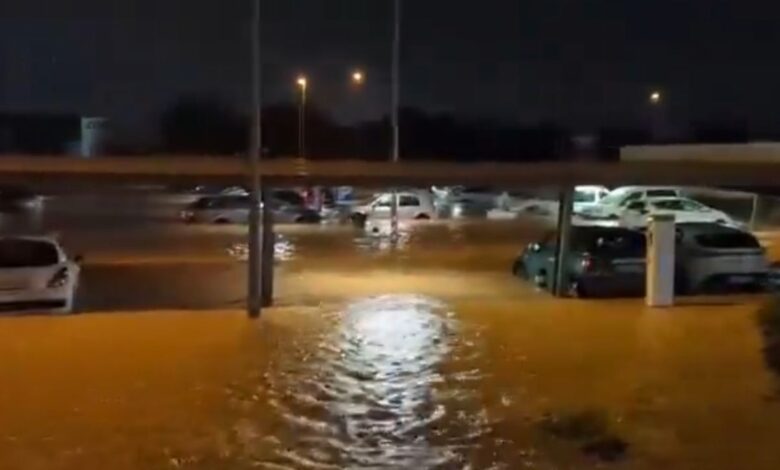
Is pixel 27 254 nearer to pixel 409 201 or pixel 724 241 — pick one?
pixel 724 241

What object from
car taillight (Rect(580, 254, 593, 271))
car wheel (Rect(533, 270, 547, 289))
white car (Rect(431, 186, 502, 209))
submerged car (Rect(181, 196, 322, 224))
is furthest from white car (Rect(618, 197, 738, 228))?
car taillight (Rect(580, 254, 593, 271))

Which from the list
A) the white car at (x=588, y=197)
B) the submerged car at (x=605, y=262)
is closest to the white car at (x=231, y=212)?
the white car at (x=588, y=197)

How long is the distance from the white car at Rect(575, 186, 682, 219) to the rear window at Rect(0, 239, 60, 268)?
83.4 feet

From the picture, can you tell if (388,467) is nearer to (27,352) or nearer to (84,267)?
(27,352)

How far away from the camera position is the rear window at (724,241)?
2486 centimetres

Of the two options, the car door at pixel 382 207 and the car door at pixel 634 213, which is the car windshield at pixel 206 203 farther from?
the car door at pixel 634 213

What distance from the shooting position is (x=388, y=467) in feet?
36.7

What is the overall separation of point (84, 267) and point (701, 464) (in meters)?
21.2

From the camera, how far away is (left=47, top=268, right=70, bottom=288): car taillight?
21197mm

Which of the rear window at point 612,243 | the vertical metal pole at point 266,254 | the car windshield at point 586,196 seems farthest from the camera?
the car windshield at point 586,196

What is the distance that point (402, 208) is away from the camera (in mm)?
48125

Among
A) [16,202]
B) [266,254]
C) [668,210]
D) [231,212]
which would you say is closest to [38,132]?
[16,202]

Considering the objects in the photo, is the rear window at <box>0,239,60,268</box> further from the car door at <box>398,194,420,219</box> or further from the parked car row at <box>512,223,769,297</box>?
the car door at <box>398,194,420,219</box>

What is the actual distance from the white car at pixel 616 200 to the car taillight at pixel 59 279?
2548cm
